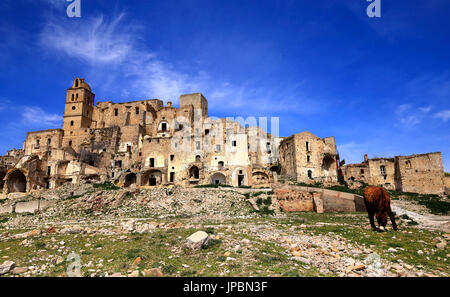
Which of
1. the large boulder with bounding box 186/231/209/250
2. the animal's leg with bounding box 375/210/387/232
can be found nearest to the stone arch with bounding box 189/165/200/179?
the animal's leg with bounding box 375/210/387/232

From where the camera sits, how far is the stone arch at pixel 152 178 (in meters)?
46.2

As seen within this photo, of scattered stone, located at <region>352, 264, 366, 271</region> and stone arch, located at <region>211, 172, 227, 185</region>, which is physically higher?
stone arch, located at <region>211, 172, 227, 185</region>

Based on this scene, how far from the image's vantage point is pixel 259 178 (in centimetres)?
4484

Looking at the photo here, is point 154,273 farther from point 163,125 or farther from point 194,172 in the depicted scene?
point 163,125

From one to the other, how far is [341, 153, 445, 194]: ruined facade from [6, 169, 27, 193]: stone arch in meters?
53.0

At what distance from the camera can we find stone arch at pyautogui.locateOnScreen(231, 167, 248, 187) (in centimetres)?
4431

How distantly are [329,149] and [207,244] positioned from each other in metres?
36.5

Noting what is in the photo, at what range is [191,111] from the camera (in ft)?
180

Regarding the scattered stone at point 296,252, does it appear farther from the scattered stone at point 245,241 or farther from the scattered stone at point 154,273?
the scattered stone at point 154,273

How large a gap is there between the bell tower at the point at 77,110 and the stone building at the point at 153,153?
22.9 inches

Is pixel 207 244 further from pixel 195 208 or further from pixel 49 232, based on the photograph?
pixel 195 208

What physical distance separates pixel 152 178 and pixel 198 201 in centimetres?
2068

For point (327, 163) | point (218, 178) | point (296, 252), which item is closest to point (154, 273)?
point (296, 252)

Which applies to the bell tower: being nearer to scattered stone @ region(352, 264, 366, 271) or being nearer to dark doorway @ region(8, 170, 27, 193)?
dark doorway @ region(8, 170, 27, 193)
